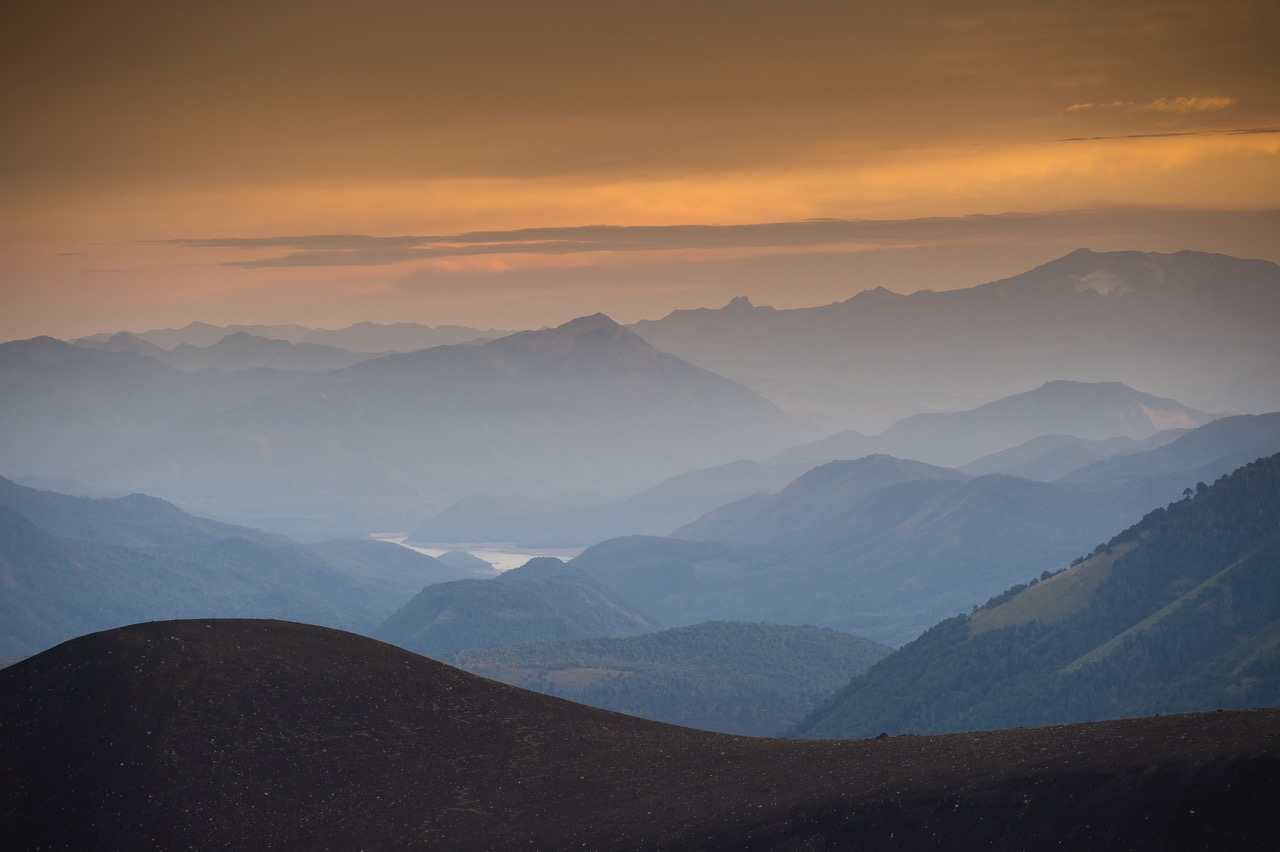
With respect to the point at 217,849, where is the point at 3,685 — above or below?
above

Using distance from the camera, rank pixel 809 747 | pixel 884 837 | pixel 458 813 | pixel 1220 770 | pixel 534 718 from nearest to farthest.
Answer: pixel 1220 770, pixel 884 837, pixel 458 813, pixel 809 747, pixel 534 718

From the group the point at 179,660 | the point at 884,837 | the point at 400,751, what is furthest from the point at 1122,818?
the point at 179,660

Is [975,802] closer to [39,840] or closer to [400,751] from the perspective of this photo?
[400,751]

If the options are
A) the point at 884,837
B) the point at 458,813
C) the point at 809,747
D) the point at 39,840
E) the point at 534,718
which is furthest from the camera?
the point at 534,718

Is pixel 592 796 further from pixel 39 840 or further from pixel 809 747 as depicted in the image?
pixel 39 840

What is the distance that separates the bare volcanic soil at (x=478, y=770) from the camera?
56219 millimetres

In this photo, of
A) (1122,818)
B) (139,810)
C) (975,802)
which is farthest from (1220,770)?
(139,810)

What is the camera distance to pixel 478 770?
79.1 meters

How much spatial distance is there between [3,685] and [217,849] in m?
19.8

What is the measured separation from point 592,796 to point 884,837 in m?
20.2

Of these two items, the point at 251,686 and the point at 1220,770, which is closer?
the point at 1220,770

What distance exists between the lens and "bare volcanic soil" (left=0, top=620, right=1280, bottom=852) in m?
56.2

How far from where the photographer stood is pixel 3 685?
263ft

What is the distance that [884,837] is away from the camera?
59094 millimetres
